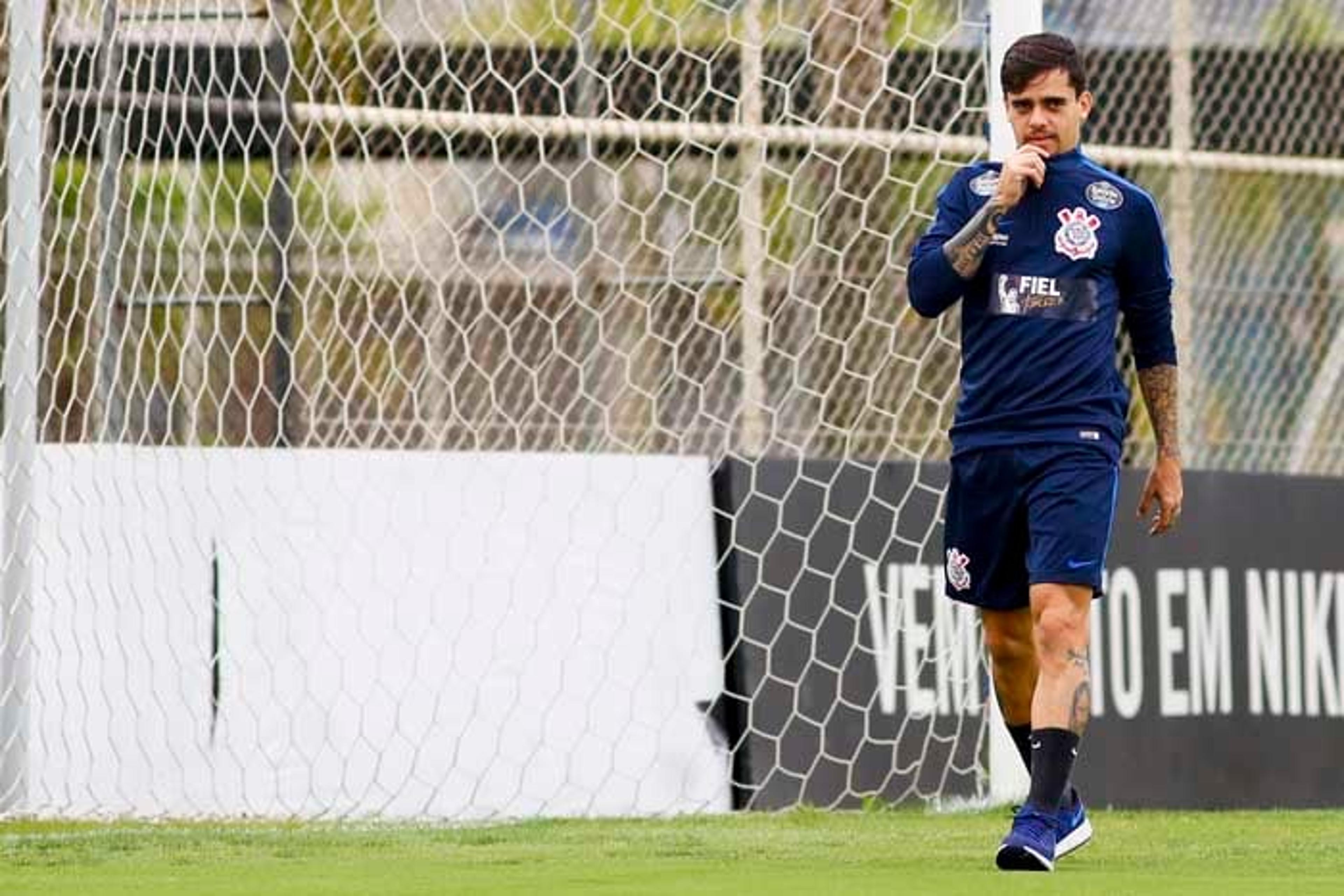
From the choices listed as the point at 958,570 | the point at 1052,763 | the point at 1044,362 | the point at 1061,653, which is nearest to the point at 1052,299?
the point at 1044,362

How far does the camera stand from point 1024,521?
6.08 m

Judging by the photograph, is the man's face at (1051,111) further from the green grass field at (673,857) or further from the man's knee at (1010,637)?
the green grass field at (673,857)

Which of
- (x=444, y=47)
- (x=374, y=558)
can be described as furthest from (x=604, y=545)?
(x=444, y=47)

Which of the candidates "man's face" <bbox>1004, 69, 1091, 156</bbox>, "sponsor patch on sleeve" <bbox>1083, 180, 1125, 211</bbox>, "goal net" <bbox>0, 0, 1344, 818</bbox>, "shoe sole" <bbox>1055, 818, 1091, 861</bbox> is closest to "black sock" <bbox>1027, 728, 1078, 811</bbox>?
"shoe sole" <bbox>1055, 818, 1091, 861</bbox>

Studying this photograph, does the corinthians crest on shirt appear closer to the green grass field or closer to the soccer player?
the soccer player

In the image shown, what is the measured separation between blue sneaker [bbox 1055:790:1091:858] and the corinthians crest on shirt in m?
1.15

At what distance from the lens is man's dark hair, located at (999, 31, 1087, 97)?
594 centimetres

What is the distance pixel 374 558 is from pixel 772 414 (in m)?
1.74

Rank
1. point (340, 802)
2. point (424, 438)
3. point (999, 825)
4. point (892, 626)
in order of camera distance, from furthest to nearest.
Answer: point (424, 438), point (892, 626), point (340, 802), point (999, 825)

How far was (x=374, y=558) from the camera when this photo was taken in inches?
331

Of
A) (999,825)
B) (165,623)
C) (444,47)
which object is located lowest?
(999,825)

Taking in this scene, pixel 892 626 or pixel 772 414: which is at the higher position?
pixel 772 414

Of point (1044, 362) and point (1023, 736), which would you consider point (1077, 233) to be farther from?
point (1023, 736)

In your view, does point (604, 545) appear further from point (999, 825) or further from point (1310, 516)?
point (1310, 516)
